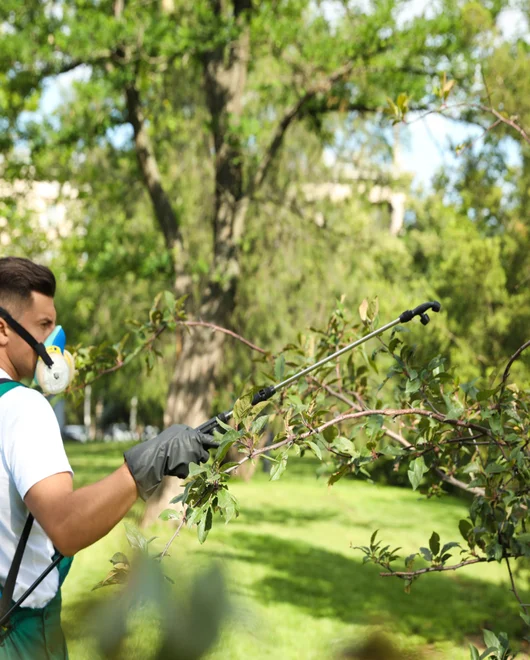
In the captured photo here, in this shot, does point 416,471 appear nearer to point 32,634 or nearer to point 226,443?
point 226,443

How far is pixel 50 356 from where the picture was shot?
89.7 inches

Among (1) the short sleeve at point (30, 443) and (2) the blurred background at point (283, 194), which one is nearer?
(1) the short sleeve at point (30, 443)

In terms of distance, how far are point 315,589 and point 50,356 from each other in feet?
21.3

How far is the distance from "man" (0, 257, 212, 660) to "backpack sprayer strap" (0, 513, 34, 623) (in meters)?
0.03

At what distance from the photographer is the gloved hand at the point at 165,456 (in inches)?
67.2

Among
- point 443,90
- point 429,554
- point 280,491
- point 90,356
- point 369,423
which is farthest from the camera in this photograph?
point 280,491

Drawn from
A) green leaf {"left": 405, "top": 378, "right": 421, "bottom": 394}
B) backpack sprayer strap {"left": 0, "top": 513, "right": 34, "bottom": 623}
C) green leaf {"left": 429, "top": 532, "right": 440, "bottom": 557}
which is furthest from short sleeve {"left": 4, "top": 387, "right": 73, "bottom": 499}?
green leaf {"left": 429, "top": 532, "right": 440, "bottom": 557}

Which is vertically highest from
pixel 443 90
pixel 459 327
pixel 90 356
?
pixel 443 90

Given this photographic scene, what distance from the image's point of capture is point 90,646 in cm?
130

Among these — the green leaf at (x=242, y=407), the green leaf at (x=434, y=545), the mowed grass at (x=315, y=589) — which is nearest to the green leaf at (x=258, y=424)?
the green leaf at (x=242, y=407)

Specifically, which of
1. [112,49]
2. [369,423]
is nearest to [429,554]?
[369,423]

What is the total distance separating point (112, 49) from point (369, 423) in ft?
27.6

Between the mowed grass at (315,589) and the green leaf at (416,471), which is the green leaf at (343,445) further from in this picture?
the mowed grass at (315,589)

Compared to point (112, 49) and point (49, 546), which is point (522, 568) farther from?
point (112, 49)
